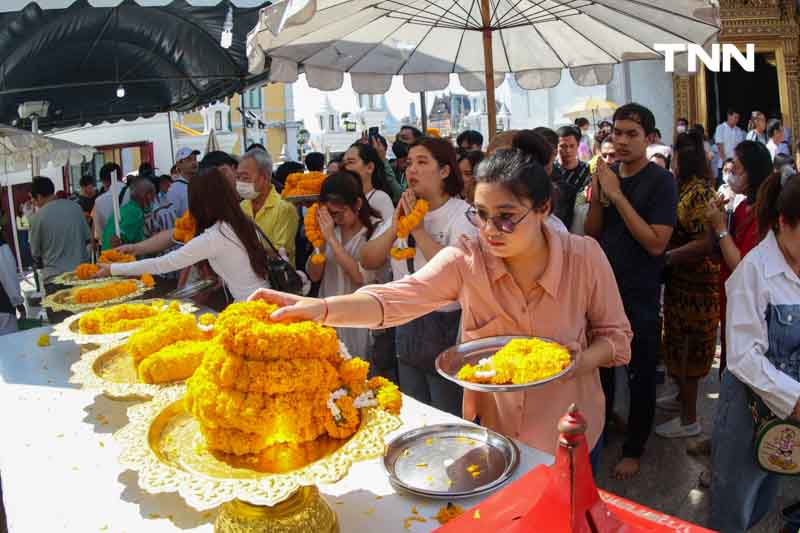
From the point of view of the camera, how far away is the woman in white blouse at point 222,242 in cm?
338

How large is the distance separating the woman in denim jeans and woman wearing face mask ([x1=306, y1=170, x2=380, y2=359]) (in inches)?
74.3

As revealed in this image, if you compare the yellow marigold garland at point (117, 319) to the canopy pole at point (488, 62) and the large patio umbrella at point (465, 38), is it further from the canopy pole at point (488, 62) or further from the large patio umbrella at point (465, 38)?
the canopy pole at point (488, 62)

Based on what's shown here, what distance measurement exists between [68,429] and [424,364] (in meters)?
1.51

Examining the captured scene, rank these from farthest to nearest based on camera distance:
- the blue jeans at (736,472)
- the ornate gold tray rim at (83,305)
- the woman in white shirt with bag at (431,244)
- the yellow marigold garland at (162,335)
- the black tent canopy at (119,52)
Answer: the black tent canopy at (119,52) < the ornate gold tray rim at (83,305) < the woman in white shirt with bag at (431,244) < the blue jeans at (736,472) < the yellow marigold garland at (162,335)

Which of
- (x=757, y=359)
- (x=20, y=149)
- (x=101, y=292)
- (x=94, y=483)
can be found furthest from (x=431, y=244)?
(x=20, y=149)

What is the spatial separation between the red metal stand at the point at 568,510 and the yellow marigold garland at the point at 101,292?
8.27 ft

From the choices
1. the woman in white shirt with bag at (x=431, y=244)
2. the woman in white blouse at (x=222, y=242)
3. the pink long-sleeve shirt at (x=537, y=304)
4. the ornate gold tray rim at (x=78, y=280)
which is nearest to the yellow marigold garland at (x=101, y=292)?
the woman in white blouse at (x=222, y=242)

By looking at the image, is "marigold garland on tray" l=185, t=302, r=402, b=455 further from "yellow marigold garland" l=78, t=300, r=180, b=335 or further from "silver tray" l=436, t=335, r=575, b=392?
"yellow marigold garland" l=78, t=300, r=180, b=335

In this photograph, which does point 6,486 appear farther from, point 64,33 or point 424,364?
point 64,33

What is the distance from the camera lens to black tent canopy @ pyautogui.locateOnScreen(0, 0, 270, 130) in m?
6.20

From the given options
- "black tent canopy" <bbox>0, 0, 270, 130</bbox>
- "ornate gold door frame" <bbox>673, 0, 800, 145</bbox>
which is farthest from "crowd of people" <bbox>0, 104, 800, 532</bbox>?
"ornate gold door frame" <bbox>673, 0, 800, 145</bbox>

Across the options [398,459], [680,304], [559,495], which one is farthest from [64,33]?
[559,495]

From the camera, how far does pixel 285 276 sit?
3.50 metres

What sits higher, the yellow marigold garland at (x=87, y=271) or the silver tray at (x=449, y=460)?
the yellow marigold garland at (x=87, y=271)
